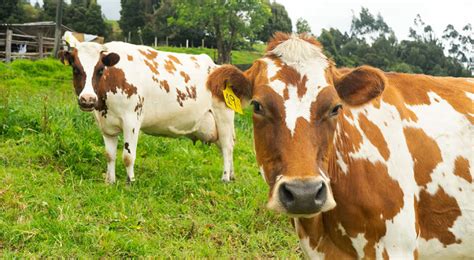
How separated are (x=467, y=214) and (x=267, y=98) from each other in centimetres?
158

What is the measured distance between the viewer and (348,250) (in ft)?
10.2

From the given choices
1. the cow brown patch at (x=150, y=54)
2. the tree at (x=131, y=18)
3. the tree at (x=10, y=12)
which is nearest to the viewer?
the cow brown patch at (x=150, y=54)

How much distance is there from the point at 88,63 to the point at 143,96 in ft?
3.22

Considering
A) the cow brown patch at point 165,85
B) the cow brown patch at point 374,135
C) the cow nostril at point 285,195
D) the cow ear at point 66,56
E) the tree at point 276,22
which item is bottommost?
the cow nostril at point 285,195

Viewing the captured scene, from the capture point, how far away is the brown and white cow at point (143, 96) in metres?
7.27

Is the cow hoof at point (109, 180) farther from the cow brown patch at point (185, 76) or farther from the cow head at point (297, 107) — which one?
the cow head at point (297, 107)

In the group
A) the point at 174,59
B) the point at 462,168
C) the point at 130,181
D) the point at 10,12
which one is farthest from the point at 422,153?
the point at 10,12

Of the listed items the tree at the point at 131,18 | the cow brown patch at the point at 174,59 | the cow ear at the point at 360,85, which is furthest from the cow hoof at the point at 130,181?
the tree at the point at 131,18

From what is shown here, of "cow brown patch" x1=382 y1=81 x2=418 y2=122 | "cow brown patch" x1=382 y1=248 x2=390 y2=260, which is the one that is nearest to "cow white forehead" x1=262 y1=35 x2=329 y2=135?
"cow brown patch" x1=382 y1=81 x2=418 y2=122

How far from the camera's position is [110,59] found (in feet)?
24.0

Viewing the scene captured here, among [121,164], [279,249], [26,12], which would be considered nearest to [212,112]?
[121,164]

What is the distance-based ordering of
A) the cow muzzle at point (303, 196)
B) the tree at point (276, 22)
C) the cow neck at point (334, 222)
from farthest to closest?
Answer: the tree at point (276, 22) → the cow neck at point (334, 222) → the cow muzzle at point (303, 196)

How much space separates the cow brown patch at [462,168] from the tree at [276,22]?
4792 cm

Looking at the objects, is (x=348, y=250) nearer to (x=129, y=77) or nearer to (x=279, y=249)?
(x=279, y=249)
